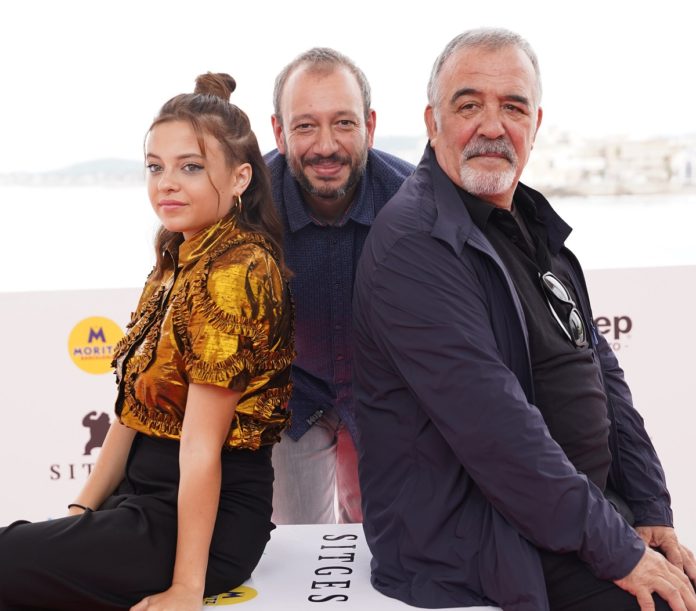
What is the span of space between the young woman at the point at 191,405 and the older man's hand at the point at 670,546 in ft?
2.58

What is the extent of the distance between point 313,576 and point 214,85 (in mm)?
958

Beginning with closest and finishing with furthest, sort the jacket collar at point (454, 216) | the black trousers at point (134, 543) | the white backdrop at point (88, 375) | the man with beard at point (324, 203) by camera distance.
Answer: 1. the black trousers at point (134, 543)
2. the jacket collar at point (454, 216)
3. the man with beard at point (324, 203)
4. the white backdrop at point (88, 375)

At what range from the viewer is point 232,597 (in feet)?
5.57

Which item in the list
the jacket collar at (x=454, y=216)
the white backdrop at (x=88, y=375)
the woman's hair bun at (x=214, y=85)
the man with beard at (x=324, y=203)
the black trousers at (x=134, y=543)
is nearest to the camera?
the black trousers at (x=134, y=543)

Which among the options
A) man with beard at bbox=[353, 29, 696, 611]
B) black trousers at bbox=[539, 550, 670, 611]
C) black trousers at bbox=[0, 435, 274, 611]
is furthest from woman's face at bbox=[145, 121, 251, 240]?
black trousers at bbox=[539, 550, 670, 611]

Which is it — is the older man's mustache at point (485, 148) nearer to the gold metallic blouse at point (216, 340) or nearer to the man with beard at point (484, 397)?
the man with beard at point (484, 397)

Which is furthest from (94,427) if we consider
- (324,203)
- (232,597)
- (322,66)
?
(232,597)

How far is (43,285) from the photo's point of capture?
3.52 m

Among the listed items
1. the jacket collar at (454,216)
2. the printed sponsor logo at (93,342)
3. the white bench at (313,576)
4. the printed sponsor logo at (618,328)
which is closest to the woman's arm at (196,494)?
the white bench at (313,576)

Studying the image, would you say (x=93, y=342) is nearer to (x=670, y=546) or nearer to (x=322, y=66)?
(x=322, y=66)

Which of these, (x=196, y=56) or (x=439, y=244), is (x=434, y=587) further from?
(x=196, y=56)

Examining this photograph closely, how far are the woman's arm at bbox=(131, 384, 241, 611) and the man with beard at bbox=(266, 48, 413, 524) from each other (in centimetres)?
75

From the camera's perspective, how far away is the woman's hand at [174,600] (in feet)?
5.09

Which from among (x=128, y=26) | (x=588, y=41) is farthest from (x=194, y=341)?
(x=588, y=41)
